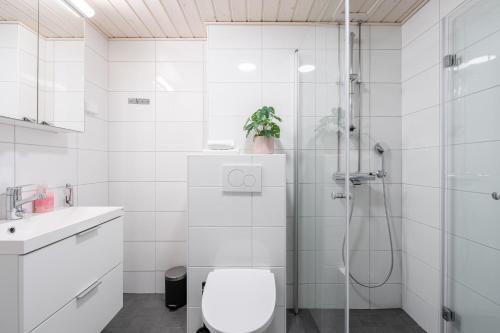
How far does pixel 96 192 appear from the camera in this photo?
2.12m

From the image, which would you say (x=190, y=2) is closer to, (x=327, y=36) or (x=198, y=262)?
(x=327, y=36)

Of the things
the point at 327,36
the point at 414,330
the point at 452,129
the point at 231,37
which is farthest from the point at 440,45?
the point at 231,37

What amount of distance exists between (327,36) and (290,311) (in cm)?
199

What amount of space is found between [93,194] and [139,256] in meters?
0.69

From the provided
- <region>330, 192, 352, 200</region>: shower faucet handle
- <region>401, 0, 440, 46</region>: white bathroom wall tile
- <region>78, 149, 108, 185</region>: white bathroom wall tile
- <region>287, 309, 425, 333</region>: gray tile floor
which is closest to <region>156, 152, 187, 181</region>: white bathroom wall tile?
<region>78, 149, 108, 185</region>: white bathroom wall tile

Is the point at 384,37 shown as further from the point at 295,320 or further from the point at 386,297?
the point at 295,320

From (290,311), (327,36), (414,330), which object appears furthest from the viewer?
(290,311)

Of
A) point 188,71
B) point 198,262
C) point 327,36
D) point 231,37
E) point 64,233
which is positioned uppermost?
point 231,37

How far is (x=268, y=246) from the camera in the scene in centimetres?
172

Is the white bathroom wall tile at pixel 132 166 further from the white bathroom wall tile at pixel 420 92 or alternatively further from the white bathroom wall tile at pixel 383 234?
the white bathroom wall tile at pixel 420 92

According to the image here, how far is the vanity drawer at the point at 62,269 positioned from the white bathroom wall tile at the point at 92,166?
0.70m

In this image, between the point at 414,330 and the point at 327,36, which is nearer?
the point at 414,330

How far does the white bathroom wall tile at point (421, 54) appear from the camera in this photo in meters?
0.97

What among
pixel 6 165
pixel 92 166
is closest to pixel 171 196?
pixel 92 166
